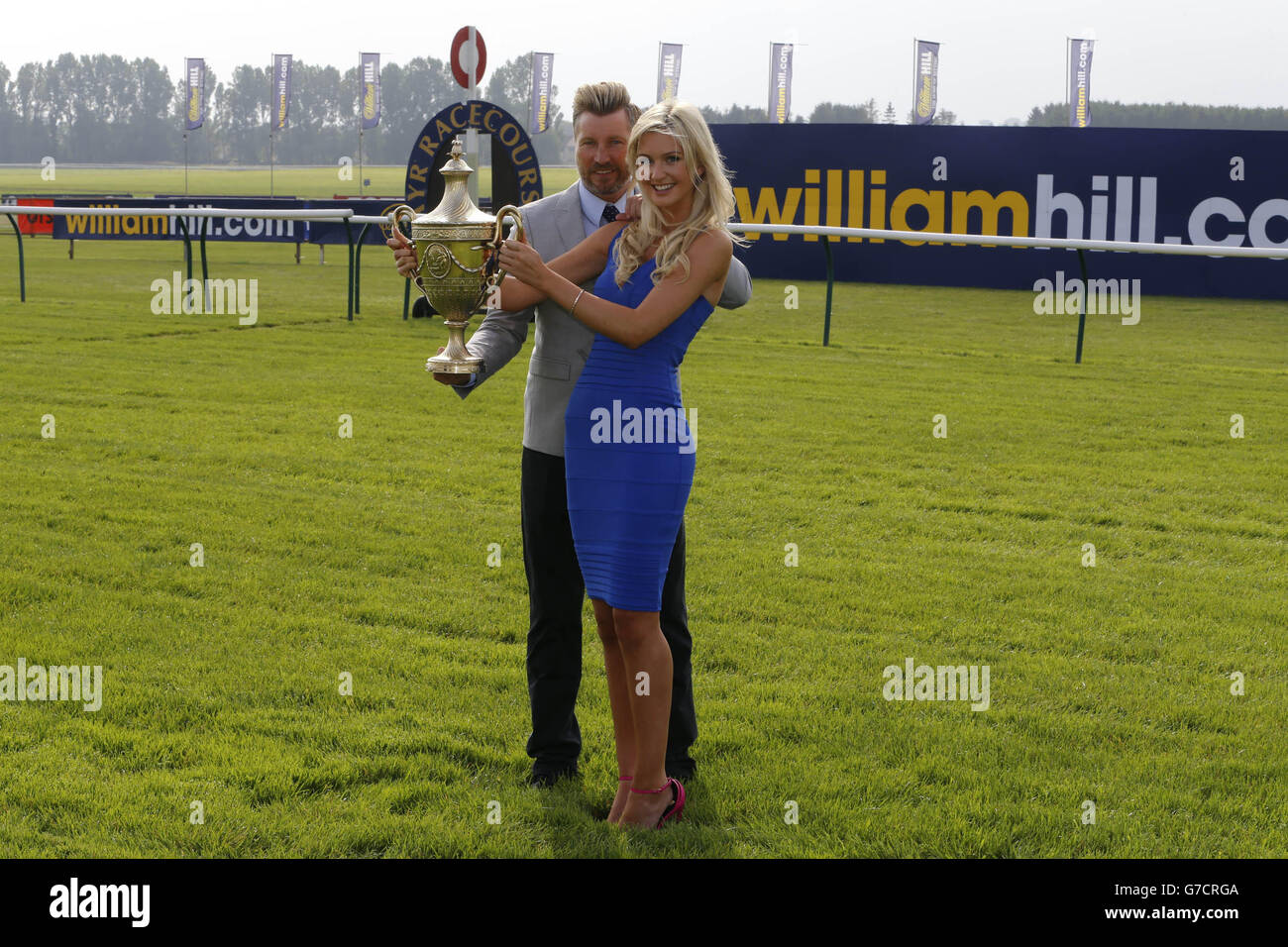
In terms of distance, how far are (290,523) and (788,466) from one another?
3090 millimetres

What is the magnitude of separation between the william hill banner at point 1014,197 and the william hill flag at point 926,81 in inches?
877

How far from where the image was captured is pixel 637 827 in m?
3.64

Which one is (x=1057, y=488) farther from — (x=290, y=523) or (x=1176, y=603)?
(x=290, y=523)

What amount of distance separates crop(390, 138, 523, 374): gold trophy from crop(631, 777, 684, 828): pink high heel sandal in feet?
4.04

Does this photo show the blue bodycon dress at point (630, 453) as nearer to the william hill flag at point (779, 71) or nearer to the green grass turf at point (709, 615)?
the green grass turf at point (709, 615)

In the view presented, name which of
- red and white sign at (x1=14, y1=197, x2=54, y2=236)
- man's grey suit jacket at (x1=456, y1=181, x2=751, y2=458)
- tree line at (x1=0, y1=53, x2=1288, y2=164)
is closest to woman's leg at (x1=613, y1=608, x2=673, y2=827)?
man's grey suit jacket at (x1=456, y1=181, x2=751, y2=458)

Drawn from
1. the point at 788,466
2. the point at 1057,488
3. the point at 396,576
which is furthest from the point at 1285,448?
the point at 396,576

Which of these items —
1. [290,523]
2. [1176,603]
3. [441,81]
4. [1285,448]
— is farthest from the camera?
[441,81]

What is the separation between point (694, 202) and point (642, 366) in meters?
0.43

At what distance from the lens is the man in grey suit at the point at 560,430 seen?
3.61 m
